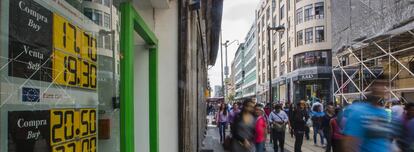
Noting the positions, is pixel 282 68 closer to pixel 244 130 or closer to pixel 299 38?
pixel 299 38

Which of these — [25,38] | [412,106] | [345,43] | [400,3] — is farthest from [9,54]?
[345,43]

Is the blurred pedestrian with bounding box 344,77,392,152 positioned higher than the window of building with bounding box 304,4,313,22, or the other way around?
the window of building with bounding box 304,4,313,22

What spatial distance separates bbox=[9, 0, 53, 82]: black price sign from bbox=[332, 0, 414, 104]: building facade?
17.6 m

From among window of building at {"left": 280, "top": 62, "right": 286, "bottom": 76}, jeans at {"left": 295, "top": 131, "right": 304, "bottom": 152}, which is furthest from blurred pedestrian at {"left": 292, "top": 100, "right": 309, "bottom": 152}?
window of building at {"left": 280, "top": 62, "right": 286, "bottom": 76}

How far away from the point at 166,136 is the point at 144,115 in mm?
570

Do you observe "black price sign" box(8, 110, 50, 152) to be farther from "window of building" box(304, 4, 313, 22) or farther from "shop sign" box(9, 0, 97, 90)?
"window of building" box(304, 4, 313, 22)

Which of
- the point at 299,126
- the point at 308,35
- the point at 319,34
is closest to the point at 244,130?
the point at 299,126

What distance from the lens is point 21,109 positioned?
1.89m

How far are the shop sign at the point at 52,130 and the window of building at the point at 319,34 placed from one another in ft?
177

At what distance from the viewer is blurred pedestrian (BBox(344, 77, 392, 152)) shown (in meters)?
4.78

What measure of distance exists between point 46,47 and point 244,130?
19.7 feet

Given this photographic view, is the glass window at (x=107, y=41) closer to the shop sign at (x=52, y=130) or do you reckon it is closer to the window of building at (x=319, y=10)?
the shop sign at (x=52, y=130)

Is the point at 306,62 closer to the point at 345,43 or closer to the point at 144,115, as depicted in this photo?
the point at 345,43

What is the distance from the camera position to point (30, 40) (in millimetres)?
1991
